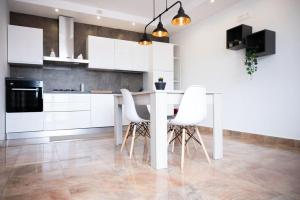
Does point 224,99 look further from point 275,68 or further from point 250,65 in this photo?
point 275,68

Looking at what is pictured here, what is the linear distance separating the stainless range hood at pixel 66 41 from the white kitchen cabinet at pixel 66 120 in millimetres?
1140

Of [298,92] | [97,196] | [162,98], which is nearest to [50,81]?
[162,98]

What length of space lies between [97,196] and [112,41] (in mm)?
3911

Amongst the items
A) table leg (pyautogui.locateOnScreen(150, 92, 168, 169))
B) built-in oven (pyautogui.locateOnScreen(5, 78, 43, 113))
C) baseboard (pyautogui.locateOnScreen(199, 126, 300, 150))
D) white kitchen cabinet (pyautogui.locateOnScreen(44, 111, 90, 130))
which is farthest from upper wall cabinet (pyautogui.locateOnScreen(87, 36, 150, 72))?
table leg (pyautogui.locateOnScreen(150, 92, 168, 169))

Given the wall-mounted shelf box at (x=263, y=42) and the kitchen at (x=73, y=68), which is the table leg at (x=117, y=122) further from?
the wall-mounted shelf box at (x=263, y=42)

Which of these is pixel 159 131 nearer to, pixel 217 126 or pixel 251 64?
pixel 217 126

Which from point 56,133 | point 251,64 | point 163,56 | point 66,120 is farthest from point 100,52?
point 251,64

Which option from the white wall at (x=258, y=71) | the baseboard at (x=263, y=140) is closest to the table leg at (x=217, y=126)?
the baseboard at (x=263, y=140)

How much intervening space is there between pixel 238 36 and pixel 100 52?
9.48 ft

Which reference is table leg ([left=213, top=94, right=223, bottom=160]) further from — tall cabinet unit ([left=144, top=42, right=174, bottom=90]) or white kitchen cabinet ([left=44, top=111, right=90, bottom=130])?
white kitchen cabinet ([left=44, top=111, right=90, bottom=130])

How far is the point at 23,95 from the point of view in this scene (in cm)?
364

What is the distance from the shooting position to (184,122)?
82.5 inches

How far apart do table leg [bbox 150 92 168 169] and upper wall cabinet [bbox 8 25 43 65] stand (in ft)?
10.0

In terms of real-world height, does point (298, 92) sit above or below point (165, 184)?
above
